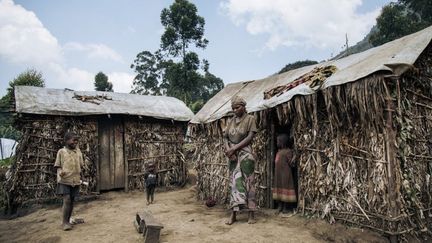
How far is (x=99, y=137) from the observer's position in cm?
968

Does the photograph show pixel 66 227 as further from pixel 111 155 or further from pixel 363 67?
pixel 363 67

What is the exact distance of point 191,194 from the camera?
9289 mm

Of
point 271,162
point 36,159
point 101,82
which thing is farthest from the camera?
point 101,82

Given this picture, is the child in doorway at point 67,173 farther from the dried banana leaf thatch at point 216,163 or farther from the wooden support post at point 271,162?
the wooden support post at point 271,162

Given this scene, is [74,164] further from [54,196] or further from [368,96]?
[368,96]

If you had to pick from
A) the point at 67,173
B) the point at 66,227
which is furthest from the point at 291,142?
the point at 66,227

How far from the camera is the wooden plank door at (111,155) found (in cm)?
973

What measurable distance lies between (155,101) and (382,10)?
15.5 meters

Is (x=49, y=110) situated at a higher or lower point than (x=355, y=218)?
higher

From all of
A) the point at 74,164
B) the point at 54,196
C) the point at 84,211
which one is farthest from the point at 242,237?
the point at 54,196

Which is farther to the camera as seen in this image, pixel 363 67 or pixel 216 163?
pixel 216 163

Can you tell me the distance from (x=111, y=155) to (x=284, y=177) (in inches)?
239

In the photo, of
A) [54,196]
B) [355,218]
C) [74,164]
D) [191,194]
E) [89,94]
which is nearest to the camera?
[355,218]

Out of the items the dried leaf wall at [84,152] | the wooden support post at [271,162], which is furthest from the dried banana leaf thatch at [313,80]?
the dried leaf wall at [84,152]
